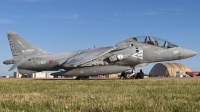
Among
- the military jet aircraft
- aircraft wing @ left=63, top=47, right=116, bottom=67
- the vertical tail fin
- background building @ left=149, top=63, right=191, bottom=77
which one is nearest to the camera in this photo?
aircraft wing @ left=63, top=47, right=116, bottom=67

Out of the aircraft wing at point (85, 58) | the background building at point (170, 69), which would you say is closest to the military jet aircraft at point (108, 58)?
the aircraft wing at point (85, 58)

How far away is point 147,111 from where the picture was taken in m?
4.16

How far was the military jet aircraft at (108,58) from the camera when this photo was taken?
22391 mm

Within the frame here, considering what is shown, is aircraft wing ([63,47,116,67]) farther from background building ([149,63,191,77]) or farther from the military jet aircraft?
background building ([149,63,191,77])

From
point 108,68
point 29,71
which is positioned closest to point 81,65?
point 108,68

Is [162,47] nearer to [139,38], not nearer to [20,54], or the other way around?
[139,38]

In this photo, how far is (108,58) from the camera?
23062 mm

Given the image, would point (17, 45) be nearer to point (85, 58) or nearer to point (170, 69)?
point (85, 58)

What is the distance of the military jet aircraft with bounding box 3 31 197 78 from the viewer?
22.4 meters

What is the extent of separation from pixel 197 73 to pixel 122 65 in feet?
171

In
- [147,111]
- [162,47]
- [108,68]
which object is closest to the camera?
[147,111]

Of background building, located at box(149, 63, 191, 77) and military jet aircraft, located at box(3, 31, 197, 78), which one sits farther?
background building, located at box(149, 63, 191, 77)

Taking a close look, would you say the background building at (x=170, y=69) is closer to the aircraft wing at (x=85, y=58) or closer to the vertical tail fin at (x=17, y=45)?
the vertical tail fin at (x=17, y=45)

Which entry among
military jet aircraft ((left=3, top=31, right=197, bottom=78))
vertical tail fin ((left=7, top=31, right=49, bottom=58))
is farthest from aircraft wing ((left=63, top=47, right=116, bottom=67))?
vertical tail fin ((left=7, top=31, right=49, bottom=58))
